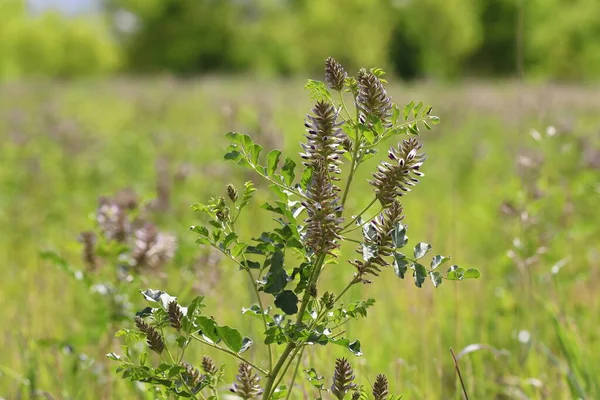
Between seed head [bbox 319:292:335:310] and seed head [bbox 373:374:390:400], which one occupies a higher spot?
seed head [bbox 319:292:335:310]

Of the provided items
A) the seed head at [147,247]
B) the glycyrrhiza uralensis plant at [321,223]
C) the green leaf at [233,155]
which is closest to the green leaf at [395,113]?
the glycyrrhiza uralensis plant at [321,223]

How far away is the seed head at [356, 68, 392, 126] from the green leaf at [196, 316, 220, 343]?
1.15 feet

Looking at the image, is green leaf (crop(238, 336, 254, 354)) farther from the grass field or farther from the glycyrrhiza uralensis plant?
the grass field

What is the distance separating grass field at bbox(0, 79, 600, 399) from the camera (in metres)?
1.83

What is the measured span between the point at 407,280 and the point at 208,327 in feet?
6.20

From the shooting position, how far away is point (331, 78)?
857 millimetres

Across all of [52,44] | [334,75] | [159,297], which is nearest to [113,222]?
[159,297]

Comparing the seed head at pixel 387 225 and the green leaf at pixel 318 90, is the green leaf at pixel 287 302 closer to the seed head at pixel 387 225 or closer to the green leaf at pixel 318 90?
the seed head at pixel 387 225

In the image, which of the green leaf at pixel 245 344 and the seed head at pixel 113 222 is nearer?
the green leaf at pixel 245 344

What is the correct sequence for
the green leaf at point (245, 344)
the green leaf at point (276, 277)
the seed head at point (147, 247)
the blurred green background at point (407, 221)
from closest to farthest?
1. the green leaf at point (276, 277)
2. the green leaf at point (245, 344)
3. the seed head at point (147, 247)
4. the blurred green background at point (407, 221)

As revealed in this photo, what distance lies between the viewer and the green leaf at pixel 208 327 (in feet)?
3.05

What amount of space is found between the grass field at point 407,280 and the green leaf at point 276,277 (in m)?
0.63

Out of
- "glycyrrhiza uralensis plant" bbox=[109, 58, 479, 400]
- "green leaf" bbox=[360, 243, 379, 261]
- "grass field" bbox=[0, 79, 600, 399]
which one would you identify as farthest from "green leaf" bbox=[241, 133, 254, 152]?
"grass field" bbox=[0, 79, 600, 399]

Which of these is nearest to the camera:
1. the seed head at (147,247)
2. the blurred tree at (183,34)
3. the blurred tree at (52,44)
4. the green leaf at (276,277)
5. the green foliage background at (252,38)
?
the green leaf at (276,277)
